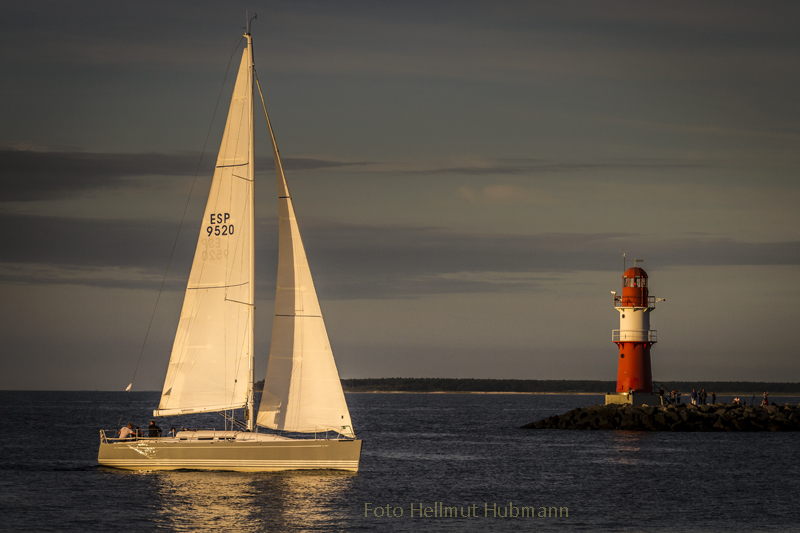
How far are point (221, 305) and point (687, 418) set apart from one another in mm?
35866

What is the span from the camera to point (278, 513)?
24.1m

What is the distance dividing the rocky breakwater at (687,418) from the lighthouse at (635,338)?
0.85 metres

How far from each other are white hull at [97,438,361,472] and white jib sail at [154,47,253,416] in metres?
1.19

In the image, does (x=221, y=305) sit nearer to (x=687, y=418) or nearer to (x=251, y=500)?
(x=251, y=500)

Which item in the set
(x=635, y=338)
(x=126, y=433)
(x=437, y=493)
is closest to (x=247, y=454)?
(x=126, y=433)

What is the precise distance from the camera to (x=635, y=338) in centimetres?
5262

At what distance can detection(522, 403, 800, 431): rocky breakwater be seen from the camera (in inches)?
2144

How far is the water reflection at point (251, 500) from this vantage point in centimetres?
2292

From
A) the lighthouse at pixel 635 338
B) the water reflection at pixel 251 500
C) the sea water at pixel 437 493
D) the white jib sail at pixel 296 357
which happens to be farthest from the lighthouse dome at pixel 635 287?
the white jib sail at pixel 296 357

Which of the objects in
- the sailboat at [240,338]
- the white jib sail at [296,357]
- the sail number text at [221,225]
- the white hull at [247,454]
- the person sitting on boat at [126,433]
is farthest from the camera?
the person sitting on boat at [126,433]

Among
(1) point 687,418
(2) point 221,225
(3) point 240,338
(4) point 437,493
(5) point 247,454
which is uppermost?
(2) point 221,225

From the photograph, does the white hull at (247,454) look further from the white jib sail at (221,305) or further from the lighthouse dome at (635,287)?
the lighthouse dome at (635,287)

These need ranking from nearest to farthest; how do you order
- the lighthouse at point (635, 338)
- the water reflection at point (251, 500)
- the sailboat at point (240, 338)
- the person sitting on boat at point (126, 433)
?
1. the water reflection at point (251, 500)
2. the sailboat at point (240, 338)
3. the person sitting on boat at point (126, 433)
4. the lighthouse at point (635, 338)

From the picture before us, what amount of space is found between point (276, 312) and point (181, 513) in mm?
7117
